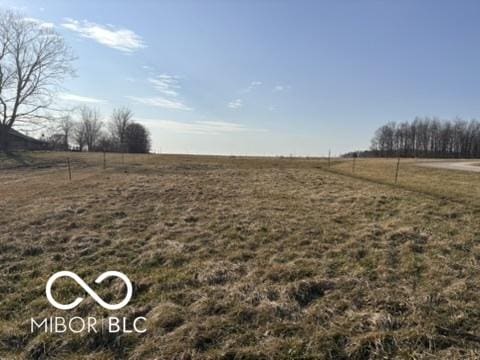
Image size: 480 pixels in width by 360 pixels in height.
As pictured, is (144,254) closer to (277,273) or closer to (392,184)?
(277,273)

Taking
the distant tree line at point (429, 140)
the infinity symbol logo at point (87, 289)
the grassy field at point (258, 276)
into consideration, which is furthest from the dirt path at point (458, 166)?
the distant tree line at point (429, 140)

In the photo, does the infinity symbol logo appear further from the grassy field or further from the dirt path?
the dirt path

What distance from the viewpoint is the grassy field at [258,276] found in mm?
3014

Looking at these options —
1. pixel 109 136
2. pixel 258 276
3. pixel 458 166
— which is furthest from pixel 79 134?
pixel 258 276

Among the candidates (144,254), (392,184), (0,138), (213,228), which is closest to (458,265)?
(213,228)

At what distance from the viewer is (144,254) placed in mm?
5473

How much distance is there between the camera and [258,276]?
4555 mm

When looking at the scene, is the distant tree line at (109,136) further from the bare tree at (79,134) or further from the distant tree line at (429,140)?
the distant tree line at (429,140)

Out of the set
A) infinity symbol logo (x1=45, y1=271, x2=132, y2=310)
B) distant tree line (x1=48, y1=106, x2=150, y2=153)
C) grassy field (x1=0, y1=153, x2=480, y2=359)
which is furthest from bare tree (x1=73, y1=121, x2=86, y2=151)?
infinity symbol logo (x1=45, y1=271, x2=132, y2=310)

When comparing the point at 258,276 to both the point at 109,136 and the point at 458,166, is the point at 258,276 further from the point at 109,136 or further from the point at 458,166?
the point at 109,136

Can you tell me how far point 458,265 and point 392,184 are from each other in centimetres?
976

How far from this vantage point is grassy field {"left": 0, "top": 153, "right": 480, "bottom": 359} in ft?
9.89

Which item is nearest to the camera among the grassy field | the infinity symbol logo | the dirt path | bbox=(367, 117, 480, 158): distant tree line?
the grassy field

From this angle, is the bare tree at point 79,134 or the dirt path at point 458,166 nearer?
the dirt path at point 458,166
